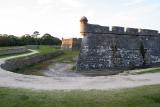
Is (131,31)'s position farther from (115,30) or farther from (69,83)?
(69,83)

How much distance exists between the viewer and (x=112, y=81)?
A: 11312 mm

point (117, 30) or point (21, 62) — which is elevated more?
point (117, 30)

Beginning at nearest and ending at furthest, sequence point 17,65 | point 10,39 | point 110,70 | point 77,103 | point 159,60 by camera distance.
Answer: point 77,103, point 110,70, point 17,65, point 159,60, point 10,39

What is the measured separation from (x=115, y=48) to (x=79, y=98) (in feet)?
39.8

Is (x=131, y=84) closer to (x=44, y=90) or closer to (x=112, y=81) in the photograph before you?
(x=112, y=81)

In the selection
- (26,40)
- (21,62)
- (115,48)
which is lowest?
(21,62)

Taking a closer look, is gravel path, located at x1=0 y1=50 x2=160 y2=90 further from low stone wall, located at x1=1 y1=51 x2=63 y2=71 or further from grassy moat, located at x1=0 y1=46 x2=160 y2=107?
low stone wall, located at x1=1 y1=51 x2=63 y2=71

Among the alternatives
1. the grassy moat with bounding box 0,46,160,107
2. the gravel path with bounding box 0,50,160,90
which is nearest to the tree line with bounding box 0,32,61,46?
the gravel path with bounding box 0,50,160,90

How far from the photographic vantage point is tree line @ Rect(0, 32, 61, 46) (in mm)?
45825

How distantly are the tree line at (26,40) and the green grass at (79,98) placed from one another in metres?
36.9

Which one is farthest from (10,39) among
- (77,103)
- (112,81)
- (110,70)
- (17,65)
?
(77,103)

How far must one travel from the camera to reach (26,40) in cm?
5462

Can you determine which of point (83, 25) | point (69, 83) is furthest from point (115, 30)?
point (69, 83)

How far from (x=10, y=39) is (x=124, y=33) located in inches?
1183
